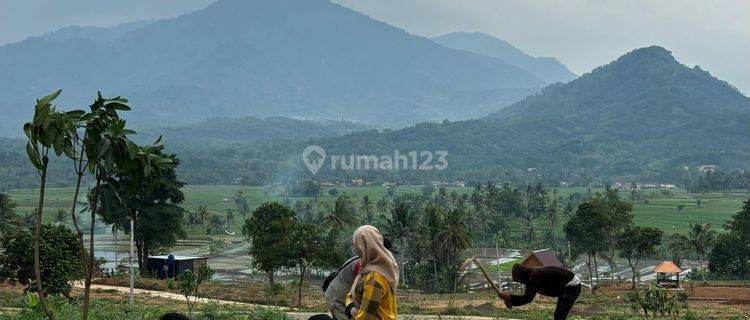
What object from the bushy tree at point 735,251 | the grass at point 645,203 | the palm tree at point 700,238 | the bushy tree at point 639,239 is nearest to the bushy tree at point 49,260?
the bushy tree at point 639,239

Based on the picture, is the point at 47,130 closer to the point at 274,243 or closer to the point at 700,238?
the point at 274,243

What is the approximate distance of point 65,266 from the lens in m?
26.9

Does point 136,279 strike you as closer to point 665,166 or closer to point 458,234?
point 458,234

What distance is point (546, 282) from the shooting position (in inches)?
228

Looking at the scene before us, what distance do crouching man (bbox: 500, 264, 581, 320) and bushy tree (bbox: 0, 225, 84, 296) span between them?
75.4 feet

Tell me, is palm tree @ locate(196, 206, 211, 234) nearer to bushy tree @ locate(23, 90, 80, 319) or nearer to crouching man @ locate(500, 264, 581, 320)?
bushy tree @ locate(23, 90, 80, 319)

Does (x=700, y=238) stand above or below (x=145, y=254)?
below

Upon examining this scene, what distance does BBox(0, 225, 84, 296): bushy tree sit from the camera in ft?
86.8

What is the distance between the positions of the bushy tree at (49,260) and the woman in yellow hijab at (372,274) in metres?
22.6

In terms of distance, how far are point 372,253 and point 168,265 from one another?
129 ft

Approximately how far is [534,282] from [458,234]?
45.8 m

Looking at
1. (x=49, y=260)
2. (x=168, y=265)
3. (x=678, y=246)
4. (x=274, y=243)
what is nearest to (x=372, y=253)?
(x=49, y=260)

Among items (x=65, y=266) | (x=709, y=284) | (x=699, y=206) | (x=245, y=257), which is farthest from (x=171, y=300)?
(x=699, y=206)

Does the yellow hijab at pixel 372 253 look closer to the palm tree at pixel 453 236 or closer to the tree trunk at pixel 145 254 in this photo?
the tree trunk at pixel 145 254
